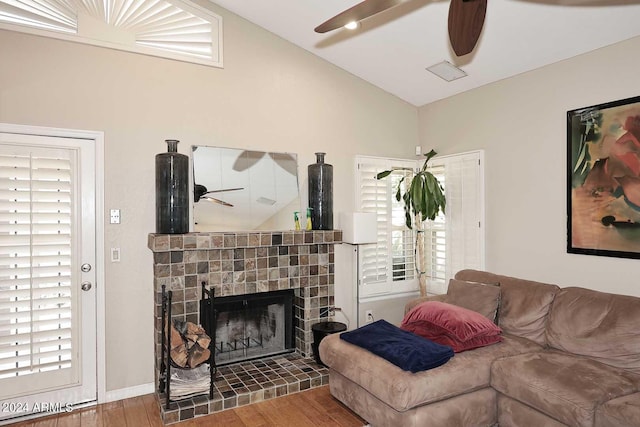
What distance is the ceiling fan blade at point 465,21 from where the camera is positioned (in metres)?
1.84

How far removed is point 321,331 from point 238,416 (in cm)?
107

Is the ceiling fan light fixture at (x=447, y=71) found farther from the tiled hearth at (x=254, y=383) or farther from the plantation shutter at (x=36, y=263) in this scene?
the plantation shutter at (x=36, y=263)

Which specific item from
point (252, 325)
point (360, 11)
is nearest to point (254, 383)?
point (252, 325)

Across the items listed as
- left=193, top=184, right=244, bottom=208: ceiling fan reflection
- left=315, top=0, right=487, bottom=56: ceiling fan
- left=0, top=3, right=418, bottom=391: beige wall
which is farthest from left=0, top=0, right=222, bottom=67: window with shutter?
left=315, top=0, right=487, bottom=56: ceiling fan

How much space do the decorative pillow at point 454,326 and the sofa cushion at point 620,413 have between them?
2.97 ft

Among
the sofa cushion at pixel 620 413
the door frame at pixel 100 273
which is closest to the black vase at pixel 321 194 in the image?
the door frame at pixel 100 273

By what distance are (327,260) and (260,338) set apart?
995mm

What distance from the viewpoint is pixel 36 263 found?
3113mm

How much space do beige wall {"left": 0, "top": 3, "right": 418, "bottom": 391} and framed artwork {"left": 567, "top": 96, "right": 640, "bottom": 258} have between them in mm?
2130

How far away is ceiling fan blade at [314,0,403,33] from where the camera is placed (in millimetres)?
1875

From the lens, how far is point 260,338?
404 centimetres

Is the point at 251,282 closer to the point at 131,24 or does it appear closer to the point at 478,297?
the point at 478,297

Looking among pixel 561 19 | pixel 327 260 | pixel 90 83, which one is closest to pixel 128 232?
pixel 90 83

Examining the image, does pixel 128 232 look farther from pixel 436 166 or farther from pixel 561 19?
pixel 561 19
